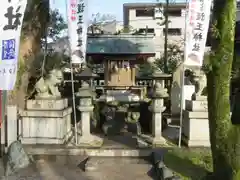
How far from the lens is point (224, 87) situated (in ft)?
18.2

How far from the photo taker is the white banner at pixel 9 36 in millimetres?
6328

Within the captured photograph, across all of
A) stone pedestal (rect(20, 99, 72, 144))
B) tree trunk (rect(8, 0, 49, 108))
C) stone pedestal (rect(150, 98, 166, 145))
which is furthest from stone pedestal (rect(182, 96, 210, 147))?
tree trunk (rect(8, 0, 49, 108))

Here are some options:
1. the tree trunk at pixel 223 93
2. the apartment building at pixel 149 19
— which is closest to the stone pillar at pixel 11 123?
the tree trunk at pixel 223 93

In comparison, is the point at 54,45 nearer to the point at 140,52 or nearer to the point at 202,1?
Result: the point at 140,52

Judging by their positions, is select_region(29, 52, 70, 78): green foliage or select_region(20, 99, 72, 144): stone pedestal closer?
select_region(20, 99, 72, 144): stone pedestal

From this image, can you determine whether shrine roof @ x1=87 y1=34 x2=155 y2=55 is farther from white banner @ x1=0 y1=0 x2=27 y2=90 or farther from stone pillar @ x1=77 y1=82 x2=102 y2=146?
A: white banner @ x1=0 y1=0 x2=27 y2=90

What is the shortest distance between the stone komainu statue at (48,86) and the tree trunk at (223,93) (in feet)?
16.4

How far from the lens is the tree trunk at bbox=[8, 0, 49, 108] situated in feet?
31.7

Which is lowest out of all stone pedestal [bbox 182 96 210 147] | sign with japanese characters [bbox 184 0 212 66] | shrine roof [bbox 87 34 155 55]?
stone pedestal [bbox 182 96 210 147]

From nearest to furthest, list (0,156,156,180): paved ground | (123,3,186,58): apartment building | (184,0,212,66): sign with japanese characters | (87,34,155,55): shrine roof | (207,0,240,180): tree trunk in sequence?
1. (207,0,240,180): tree trunk
2. (0,156,156,180): paved ground
3. (184,0,212,66): sign with japanese characters
4. (87,34,155,55): shrine roof
5. (123,3,186,58): apartment building

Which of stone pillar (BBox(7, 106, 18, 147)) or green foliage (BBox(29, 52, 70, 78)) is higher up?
green foliage (BBox(29, 52, 70, 78))

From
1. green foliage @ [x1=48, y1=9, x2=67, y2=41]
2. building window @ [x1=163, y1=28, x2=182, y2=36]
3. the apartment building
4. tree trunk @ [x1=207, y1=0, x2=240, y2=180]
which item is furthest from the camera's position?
building window @ [x1=163, y1=28, x2=182, y2=36]

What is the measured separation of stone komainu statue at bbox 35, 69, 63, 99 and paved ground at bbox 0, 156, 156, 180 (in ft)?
5.93

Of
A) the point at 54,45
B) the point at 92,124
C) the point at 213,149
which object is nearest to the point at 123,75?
the point at 54,45
